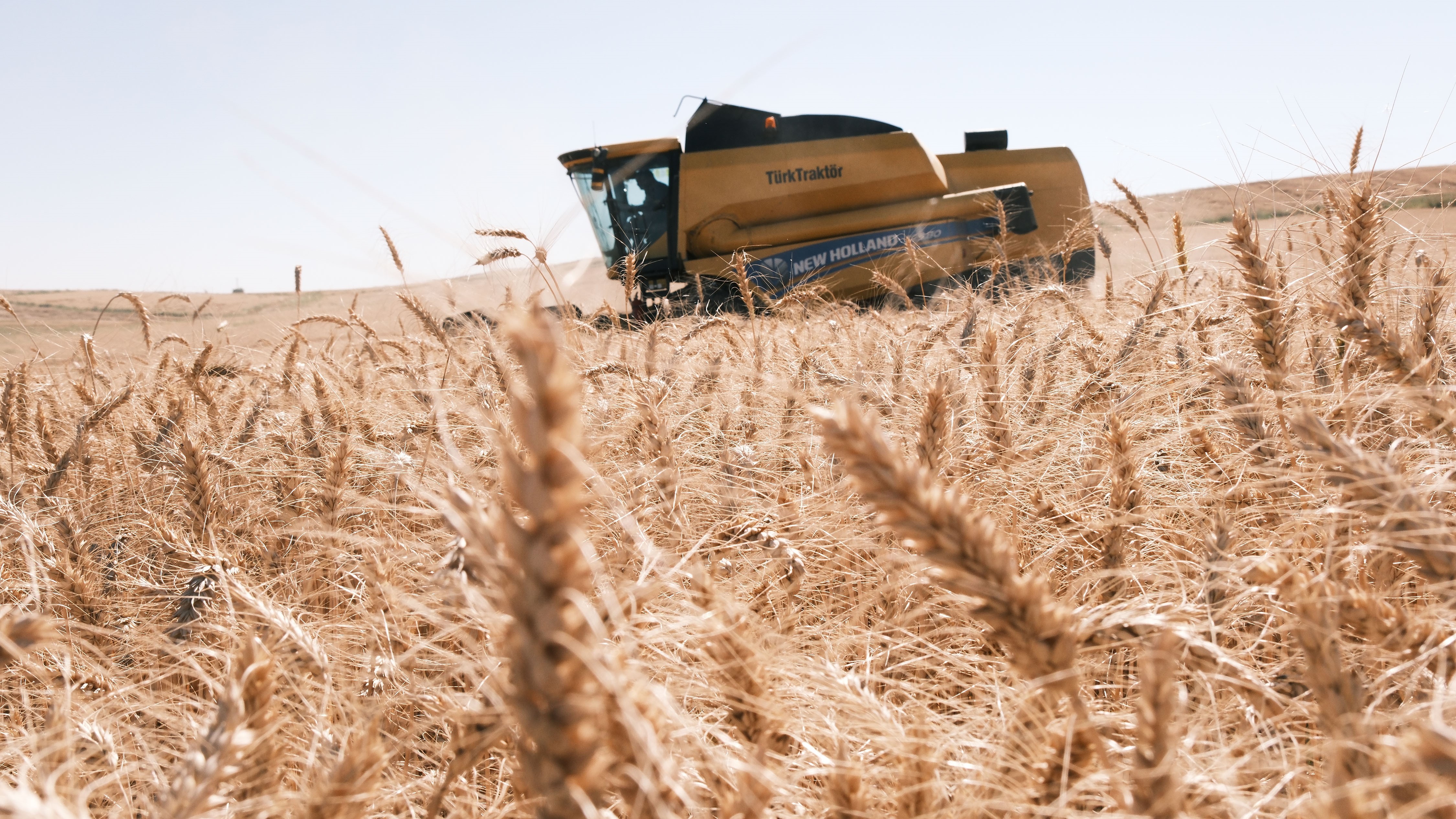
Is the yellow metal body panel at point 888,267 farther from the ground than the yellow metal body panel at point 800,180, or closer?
closer

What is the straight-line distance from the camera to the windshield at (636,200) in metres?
8.73

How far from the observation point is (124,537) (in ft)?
5.44

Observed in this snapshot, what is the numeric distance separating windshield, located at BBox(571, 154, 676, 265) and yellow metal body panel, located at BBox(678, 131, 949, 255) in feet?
0.97

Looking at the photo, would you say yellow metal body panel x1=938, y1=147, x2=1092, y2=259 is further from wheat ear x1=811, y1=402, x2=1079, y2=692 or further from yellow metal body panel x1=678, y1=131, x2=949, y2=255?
wheat ear x1=811, y1=402, x2=1079, y2=692

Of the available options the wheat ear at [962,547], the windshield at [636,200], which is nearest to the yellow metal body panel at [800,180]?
the windshield at [636,200]

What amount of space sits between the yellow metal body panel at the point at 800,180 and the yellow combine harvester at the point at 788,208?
13 millimetres

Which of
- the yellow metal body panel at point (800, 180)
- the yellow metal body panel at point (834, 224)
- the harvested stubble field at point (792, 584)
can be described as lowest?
the harvested stubble field at point (792, 584)

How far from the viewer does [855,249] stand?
9039 mm

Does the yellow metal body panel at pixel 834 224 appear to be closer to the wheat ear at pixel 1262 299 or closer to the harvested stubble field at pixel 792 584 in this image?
the harvested stubble field at pixel 792 584

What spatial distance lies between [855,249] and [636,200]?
2764 millimetres

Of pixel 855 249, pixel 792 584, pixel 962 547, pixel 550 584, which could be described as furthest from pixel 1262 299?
pixel 855 249

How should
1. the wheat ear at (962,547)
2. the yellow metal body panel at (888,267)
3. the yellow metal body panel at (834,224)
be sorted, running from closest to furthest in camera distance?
the wheat ear at (962,547)
the yellow metal body panel at (888,267)
the yellow metal body panel at (834,224)

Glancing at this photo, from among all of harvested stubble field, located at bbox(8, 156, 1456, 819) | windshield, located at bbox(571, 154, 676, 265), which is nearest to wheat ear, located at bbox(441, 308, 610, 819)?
harvested stubble field, located at bbox(8, 156, 1456, 819)

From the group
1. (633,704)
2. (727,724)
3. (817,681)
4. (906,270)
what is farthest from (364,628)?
(906,270)
